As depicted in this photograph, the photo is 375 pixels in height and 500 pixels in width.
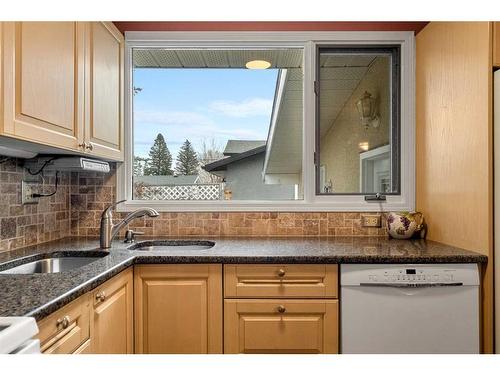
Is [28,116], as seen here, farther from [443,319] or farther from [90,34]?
[443,319]

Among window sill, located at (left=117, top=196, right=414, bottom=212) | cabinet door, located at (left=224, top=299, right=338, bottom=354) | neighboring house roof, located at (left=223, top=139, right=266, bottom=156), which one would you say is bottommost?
cabinet door, located at (left=224, top=299, right=338, bottom=354)

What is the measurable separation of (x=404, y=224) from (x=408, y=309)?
0.65m

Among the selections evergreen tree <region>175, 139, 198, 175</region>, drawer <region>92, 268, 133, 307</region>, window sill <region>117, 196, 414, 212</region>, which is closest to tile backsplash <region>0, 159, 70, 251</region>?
window sill <region>117, 196, 414, 212</region>

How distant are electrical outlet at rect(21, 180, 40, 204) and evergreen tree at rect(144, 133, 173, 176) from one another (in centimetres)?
75

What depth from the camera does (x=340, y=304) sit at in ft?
6.31

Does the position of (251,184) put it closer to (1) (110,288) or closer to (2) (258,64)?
(2) (258,64)

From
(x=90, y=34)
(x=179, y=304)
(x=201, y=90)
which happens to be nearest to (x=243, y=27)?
(x=201, y=90)

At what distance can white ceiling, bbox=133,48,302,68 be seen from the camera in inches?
107

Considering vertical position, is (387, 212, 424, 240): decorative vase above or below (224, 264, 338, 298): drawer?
above

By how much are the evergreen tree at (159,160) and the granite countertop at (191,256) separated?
1.83 feet

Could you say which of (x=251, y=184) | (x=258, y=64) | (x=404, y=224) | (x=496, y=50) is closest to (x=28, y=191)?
(x=251, y=184)

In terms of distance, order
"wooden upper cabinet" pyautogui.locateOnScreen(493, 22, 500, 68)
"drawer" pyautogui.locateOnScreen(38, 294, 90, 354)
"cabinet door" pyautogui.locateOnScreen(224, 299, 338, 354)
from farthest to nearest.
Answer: "cabinet door" pyautogui.locateOnScreen(224, 299, 338, 354), "wooden upper cabinet" pyautogui.locateOnScreen(493, 22, 500, 68), "drawer" pyautogui.locateOnScreen(38, 294, 90, 354)

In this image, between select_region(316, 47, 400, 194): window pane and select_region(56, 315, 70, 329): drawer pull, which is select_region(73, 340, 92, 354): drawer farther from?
select_region(316, 47, 400, 194): window pane

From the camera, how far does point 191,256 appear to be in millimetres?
1898
